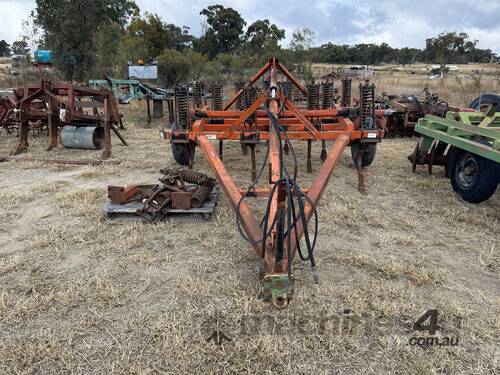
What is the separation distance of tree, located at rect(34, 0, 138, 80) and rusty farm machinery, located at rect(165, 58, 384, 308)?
56.8 ft

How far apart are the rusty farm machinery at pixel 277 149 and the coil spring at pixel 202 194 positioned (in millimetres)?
310

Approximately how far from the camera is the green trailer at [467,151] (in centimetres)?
422

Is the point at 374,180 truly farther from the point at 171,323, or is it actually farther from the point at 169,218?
the point at 171,323

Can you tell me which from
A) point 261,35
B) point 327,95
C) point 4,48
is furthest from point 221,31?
point 4,48

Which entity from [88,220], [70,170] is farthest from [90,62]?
[88,220]

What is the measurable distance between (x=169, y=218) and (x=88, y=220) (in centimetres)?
80

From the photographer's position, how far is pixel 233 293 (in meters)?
2.60

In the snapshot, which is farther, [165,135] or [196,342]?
[165,135]

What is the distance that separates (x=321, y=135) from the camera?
4711 millimetres

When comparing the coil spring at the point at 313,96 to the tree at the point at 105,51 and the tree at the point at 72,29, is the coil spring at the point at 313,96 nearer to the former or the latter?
the tree at the point at 105,51

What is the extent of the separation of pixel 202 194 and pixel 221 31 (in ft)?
125

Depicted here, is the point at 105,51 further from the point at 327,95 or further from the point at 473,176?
the point at 473,176

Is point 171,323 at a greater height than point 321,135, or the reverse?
point 321,135

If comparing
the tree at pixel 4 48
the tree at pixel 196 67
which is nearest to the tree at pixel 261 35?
the tree at pixel 196 67
